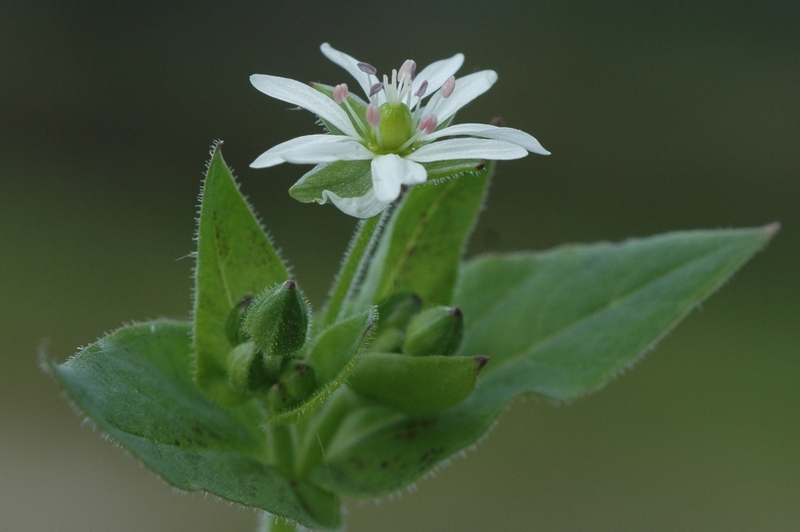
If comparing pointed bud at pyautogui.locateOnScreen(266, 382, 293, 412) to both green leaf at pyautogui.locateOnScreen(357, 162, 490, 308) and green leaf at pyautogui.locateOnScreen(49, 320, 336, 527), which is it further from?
green leaf at pyautogui.locateOnScreen(357, 162, 490, 308)

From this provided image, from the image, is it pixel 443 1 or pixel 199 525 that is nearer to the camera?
pixel 199 525

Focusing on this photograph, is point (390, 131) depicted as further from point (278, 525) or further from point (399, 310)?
point (278, 525)

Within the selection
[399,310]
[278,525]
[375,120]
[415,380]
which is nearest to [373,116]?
[375,120]

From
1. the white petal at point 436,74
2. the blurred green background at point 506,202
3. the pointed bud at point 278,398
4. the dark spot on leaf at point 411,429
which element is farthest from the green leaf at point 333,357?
the blurred green background at point 506,202

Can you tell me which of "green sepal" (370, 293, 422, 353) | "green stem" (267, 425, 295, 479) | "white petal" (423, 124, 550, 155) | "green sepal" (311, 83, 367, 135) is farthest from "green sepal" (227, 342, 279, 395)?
"white petal" (423, 124, 550, 155)

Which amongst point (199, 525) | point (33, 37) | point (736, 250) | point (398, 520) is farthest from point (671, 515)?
point (33, 37)

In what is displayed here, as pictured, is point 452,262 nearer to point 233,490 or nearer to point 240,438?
point 240,438
